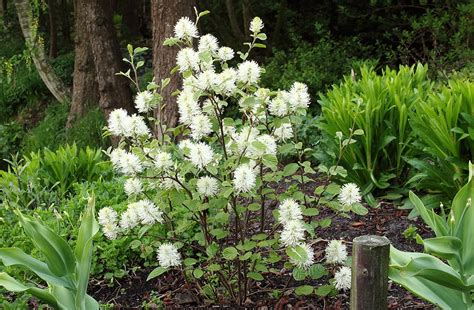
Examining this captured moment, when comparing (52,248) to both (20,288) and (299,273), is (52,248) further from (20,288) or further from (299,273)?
(299,273)

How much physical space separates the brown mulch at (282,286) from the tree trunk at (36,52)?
7309mm

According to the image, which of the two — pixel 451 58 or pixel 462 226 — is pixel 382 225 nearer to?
pixel 462 226

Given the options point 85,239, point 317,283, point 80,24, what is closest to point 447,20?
point 80,24

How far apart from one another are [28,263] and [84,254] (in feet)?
0.76

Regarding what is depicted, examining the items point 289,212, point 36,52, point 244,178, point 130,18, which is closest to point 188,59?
point 244,178

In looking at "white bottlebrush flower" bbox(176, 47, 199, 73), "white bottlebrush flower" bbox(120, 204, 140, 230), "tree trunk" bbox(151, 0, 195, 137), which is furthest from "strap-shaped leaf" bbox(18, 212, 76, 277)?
"tree trunk" bbox(151, 0, 195, 137)

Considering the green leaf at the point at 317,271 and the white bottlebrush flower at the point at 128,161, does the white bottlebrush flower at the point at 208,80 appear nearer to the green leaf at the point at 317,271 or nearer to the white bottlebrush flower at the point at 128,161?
the white bottlebrush flower at the point at 128,161

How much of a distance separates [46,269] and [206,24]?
984 centimetres

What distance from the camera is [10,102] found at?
12820 mm

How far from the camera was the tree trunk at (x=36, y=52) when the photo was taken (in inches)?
414

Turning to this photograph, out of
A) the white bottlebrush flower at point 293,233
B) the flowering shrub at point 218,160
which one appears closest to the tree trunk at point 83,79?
the flowering shrub at point 218,160

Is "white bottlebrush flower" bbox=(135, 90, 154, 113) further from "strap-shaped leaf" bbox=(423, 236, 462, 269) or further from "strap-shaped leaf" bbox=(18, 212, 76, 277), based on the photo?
"strap-shaped leaf" bbox=(423, 236, 462, 269)

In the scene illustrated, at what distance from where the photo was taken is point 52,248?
2.71 meters

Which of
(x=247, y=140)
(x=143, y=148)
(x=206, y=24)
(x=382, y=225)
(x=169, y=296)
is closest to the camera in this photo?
(x=247, y=140)
